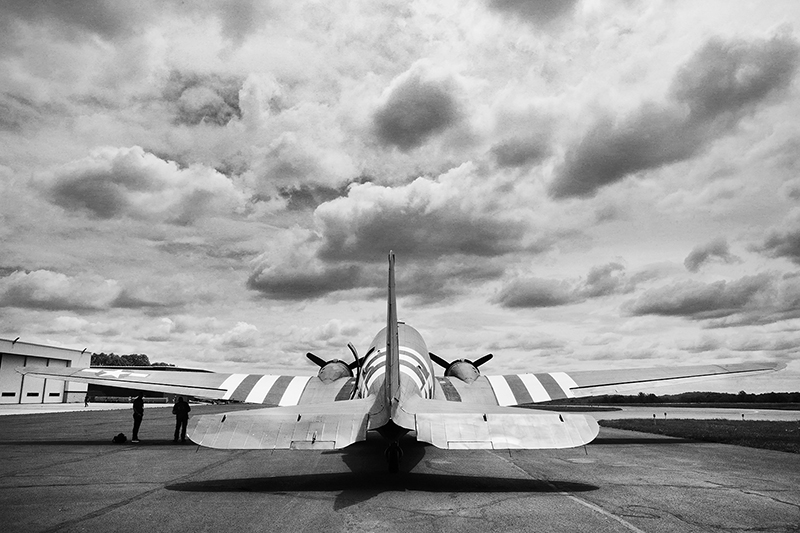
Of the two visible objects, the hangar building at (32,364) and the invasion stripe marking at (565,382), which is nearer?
the invasion stripe marking at (565,382)

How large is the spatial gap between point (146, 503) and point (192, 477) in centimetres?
327

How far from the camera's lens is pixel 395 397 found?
413 inches

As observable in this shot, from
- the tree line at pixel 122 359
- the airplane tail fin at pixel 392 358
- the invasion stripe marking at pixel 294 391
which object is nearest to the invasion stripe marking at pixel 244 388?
the invasion stripe marking at pixel 294 391

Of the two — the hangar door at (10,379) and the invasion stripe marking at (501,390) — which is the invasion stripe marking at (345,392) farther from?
the hangar door at (10,379)

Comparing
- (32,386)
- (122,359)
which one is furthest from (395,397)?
(122,359)

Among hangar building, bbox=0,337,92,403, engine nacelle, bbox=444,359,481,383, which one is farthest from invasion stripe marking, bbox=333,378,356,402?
hangar building, bbox=0,337,92,403

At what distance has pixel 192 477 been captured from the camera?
12.3 m

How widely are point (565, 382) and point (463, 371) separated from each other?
374cm

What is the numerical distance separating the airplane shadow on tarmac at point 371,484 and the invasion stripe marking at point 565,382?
7733 millimetres

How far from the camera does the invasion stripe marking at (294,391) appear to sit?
1830 centimetres

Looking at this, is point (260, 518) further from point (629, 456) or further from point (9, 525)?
point (629, 456)

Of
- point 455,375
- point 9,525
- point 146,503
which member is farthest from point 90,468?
point 455,375

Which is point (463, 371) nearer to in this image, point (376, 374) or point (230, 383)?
point (376, 374)

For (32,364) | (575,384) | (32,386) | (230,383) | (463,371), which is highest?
(32,364)
